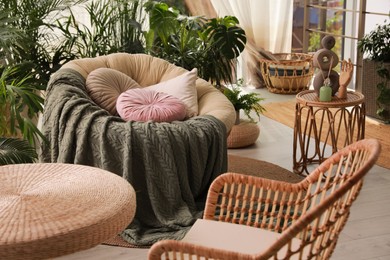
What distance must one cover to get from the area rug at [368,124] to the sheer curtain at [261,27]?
887mm

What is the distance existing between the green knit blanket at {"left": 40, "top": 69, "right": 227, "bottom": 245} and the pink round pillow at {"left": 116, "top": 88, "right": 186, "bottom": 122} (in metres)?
0.11

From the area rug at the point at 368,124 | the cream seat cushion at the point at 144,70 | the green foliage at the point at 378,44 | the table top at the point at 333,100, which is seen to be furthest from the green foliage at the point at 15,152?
the green foliage at the point at 378,44

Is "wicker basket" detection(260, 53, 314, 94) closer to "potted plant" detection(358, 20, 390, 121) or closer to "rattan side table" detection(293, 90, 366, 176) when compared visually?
"potted plant" detection(358, 20, 390, 121)

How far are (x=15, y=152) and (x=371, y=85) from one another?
3.51 m

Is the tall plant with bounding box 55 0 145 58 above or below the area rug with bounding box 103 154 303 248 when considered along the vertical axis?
above

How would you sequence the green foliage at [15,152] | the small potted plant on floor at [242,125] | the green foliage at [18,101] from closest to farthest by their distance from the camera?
1. the green foliage at [15,152]
2. the green foliage at [18,101]
3. the small potted plant on floor at [242,125]

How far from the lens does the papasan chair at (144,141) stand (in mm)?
3590

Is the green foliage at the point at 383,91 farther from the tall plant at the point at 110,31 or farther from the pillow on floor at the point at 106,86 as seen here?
the pillow on floor at the point at 106,86

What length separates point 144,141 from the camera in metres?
3.58

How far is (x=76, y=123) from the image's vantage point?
12.2ft

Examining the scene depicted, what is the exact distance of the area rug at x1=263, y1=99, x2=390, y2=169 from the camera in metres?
4.93

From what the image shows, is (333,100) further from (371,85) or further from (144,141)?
(371,85)

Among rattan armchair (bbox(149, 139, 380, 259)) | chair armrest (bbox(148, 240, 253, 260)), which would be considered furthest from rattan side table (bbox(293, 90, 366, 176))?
chair armrest (bbox(148, 240, 253, 260))

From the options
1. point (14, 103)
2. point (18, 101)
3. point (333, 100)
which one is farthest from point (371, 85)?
point (14, 103)
